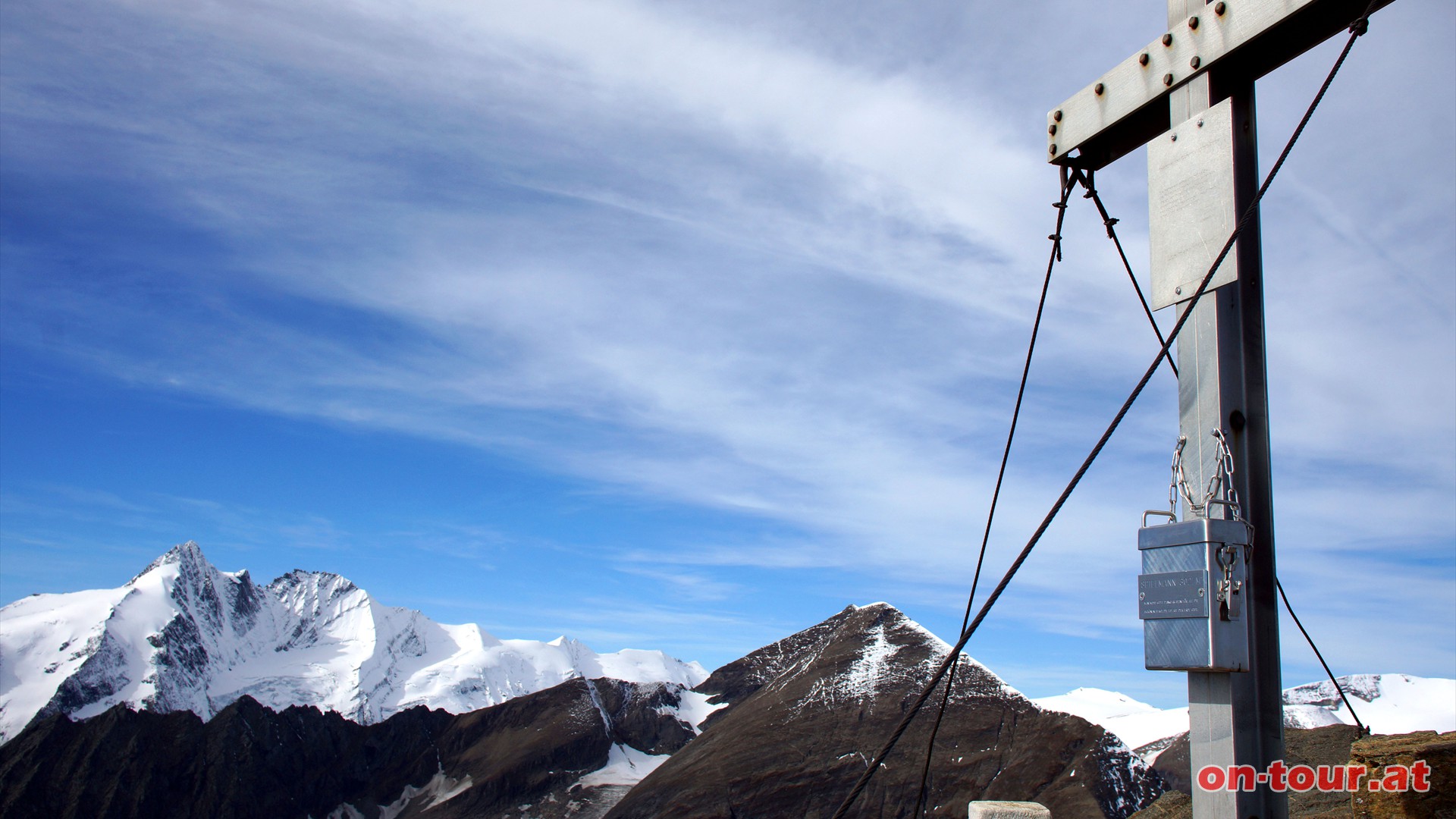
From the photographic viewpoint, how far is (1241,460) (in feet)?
14.2

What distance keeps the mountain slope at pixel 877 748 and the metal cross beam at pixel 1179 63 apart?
218 feet

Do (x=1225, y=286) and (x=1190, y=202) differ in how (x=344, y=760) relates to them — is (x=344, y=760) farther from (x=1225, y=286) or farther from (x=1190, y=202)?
(x=1225, y=286)

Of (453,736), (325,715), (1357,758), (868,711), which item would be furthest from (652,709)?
(1357,758)

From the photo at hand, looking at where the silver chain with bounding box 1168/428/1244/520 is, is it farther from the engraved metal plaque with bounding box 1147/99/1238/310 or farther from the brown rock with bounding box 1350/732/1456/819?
the brown rock with bounding box 1350/732/1456/819

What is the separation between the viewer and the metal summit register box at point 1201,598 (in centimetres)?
413

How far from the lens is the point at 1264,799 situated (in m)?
4.04

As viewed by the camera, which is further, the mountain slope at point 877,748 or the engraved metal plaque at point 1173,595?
the mountain slope at point 877,748

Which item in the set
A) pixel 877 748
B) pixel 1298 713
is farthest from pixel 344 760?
pixel 1298 713

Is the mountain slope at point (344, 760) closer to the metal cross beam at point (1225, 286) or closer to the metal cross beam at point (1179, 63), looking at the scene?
the metal cross beam at point (1179, 63)

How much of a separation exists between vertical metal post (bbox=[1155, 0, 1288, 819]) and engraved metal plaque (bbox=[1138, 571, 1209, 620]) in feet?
0.66

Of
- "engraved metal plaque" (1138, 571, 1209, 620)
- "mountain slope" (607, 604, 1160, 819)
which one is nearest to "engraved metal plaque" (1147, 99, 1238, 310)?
"engraved metal plaque" (1138, 571, 1209, 620)

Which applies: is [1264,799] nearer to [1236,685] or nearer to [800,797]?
[1236,685]

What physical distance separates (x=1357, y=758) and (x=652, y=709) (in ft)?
455

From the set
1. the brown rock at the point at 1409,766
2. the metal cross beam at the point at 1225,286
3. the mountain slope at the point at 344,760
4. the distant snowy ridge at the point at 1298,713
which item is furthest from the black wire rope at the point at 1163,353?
the distant snowy ridge at the point at 1298,713
